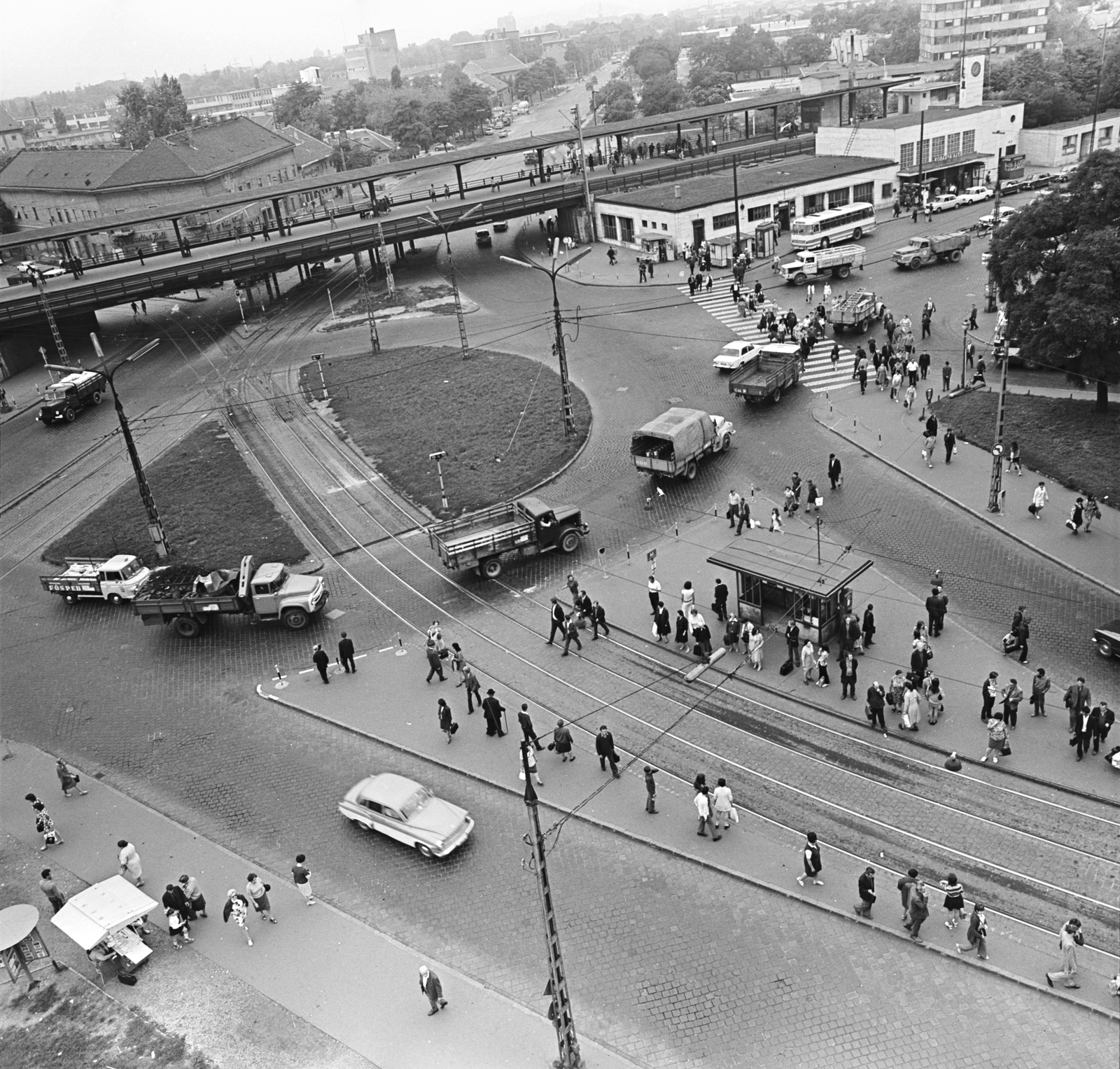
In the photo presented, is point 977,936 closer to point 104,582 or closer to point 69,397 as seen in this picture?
point 104,582

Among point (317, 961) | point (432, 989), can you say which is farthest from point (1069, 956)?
point (317, 961)

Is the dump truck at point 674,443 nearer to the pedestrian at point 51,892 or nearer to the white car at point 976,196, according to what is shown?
the pedestrian at point 51,892

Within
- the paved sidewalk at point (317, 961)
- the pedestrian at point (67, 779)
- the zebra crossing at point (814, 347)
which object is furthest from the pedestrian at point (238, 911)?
the zebra crossing at point (814, 347)

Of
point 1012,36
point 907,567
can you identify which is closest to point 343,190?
point 907,567

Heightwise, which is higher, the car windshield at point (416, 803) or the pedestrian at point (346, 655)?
the car windshield at point (416, 803)

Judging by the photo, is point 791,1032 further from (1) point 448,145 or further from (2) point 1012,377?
(1) point 448,145

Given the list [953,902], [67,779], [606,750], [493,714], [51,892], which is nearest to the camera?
[953,902]

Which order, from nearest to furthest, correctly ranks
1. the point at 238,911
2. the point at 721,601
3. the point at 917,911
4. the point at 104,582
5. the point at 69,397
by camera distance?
the point at 917,911 → the point at 238,911 → the point at 721,601 → the point at 104,582 → the point at 69,397
